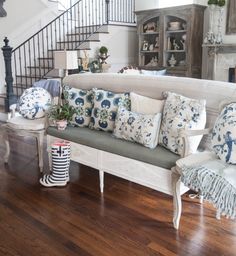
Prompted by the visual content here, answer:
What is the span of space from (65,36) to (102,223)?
6.25 metres

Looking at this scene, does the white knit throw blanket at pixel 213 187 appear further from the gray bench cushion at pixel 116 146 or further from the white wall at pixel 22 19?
the white wall at pixel 22 19

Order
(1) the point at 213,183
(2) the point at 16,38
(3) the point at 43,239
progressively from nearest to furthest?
(1) the point at 213,183, (3) the point at 43,239, (2) the point at 16,38

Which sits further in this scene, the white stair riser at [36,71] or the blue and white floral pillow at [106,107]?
the white stair riser at [36,71]

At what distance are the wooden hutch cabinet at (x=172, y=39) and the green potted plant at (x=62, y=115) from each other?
11.9 feet

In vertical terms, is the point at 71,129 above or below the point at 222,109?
below

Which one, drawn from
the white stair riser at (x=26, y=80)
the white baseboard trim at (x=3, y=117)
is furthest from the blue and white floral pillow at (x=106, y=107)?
the white stair riser at (x=26, y=80)

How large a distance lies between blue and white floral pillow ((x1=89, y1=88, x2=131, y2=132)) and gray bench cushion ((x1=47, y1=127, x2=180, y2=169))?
8 cm

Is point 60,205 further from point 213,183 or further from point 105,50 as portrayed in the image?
point 105,50

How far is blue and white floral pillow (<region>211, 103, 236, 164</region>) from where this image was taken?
2.15m

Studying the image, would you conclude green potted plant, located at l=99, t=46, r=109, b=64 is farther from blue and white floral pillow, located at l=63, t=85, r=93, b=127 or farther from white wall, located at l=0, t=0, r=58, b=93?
blue and white floral pillow, located at l=63, t=85, r=93, b=127

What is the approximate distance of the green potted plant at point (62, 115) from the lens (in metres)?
3.27

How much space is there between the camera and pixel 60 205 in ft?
8.86

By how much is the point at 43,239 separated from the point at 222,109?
1.60 meters

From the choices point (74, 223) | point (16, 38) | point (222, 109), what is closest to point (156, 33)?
point (16, 38)
